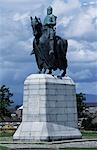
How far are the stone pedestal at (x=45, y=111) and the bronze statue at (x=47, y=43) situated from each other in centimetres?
139

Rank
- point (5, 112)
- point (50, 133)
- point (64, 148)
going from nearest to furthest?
point (64, 148) < point (50, 133) < point (5, 112)

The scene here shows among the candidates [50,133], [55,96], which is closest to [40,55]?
[55,96]

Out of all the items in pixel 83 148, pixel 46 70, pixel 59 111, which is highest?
pixel 46 70

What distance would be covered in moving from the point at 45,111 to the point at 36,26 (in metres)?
6.05

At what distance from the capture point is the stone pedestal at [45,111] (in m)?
33.8

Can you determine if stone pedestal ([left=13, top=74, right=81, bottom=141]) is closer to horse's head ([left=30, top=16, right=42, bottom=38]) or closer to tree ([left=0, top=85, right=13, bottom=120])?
horse's head ([left=30, top=16, right=42, bottom=38])

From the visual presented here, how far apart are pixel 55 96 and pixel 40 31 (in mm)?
4810

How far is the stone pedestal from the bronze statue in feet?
4.54

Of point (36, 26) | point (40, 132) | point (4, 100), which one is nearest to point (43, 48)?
point (36, 26)

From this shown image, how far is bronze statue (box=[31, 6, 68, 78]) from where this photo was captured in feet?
117

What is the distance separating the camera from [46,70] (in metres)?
Result: 36.0

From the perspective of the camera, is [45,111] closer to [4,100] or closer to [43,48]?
[43,48]

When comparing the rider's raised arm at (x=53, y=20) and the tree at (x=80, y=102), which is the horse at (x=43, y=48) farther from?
the tree at (x=80, y=102)

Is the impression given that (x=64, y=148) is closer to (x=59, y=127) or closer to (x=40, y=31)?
(x=59, y=127)
